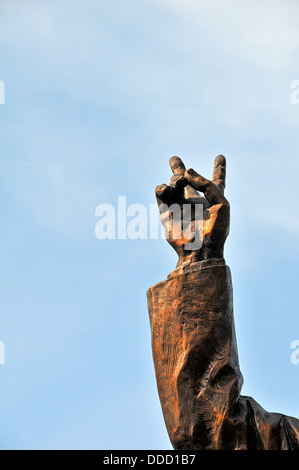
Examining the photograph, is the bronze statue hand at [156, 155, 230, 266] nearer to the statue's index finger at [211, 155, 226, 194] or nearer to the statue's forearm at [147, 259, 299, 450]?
the statue's index finger at [211, 155, 226, 194]

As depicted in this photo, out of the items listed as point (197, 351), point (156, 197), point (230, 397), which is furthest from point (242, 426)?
point (156, 197)

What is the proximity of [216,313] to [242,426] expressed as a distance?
121cm

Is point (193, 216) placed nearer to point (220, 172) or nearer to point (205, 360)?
point (220, 172)

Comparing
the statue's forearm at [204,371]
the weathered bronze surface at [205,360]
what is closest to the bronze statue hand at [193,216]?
the weathered bronze surface at [205,360]

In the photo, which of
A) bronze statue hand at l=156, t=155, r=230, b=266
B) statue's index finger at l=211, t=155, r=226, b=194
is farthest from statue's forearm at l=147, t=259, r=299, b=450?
statue's index finger at l=211, t=155, r=226, b=194

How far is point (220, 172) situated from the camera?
35.0 feet

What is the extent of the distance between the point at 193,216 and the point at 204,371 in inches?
69.8

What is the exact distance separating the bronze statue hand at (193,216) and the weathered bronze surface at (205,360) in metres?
0.01

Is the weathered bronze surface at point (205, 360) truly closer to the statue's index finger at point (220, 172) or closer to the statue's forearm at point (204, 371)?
the statue's forearm at point (204, 371)

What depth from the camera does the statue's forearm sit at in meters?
9.41

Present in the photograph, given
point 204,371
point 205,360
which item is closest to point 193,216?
point 205,360
